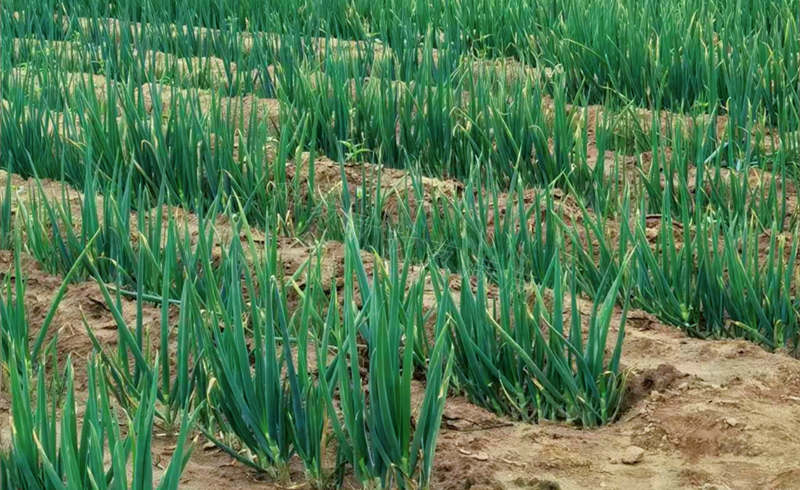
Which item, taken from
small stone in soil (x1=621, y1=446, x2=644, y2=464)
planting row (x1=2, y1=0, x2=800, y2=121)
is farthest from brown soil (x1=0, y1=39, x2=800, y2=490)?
planting row (x1=2, y1=0, x2=800, y2=121)

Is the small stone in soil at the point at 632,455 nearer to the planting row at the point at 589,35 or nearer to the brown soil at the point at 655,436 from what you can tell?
the brown soil at the point at 655,436

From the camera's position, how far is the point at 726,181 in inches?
115

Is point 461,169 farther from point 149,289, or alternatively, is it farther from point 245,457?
point 245,457

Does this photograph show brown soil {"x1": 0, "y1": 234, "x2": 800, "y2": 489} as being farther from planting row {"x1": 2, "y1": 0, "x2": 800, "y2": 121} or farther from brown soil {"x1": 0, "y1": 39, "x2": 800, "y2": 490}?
planting row {"x1": 2, "y1": 0, "x2": 800, "y2": 121}

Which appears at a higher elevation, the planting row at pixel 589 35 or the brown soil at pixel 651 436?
the planting row at pixel 589 35

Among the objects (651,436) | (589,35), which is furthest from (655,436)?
(589,35)

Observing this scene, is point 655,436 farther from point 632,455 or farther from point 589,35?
point 589,35

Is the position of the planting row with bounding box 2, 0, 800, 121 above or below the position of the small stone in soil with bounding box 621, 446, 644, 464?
above

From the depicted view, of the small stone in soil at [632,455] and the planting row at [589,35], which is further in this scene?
the planting row at [589,35]

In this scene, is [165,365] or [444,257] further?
[444,257]

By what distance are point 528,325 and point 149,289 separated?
0.82 meters

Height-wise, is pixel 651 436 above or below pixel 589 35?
below

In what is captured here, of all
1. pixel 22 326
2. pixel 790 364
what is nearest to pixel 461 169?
pixel 790 364

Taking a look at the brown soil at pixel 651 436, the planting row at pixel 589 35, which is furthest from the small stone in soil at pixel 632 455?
the planting row at pixel 589 35
